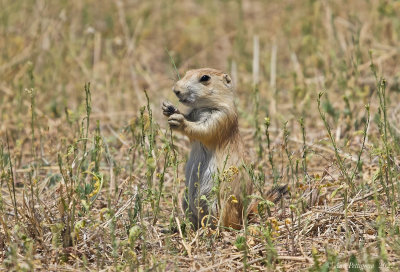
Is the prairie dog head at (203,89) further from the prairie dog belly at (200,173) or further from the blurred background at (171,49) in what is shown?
the blurred background at (171,49)

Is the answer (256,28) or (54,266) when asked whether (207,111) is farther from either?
(256,28)

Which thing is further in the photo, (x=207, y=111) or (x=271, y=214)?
(x=207, y=111)

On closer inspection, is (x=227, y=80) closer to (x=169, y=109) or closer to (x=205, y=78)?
(x=205, y=78)

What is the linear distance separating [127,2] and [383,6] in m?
3.78

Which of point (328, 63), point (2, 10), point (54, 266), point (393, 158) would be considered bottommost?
point (54, 266)

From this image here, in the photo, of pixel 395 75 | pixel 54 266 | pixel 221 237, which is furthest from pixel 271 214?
pixel 395 75

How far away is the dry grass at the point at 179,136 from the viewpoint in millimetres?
3309

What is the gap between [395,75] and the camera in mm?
6340

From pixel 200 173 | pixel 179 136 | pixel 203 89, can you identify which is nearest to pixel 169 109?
pixel 203 89

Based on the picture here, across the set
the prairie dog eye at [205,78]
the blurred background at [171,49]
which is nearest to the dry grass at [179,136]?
the blurred background at [171,49]

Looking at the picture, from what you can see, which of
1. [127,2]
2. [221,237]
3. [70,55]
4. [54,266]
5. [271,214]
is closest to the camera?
[54,266]

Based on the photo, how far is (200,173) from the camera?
13.2 ft

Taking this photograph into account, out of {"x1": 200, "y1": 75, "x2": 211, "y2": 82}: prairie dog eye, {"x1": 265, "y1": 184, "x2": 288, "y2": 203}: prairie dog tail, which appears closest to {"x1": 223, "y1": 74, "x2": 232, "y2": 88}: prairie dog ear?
{"x1": 200, "y1": 75, "x2": 211, "y2": 82}: prairie dog eye

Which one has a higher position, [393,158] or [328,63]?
[328,63]
